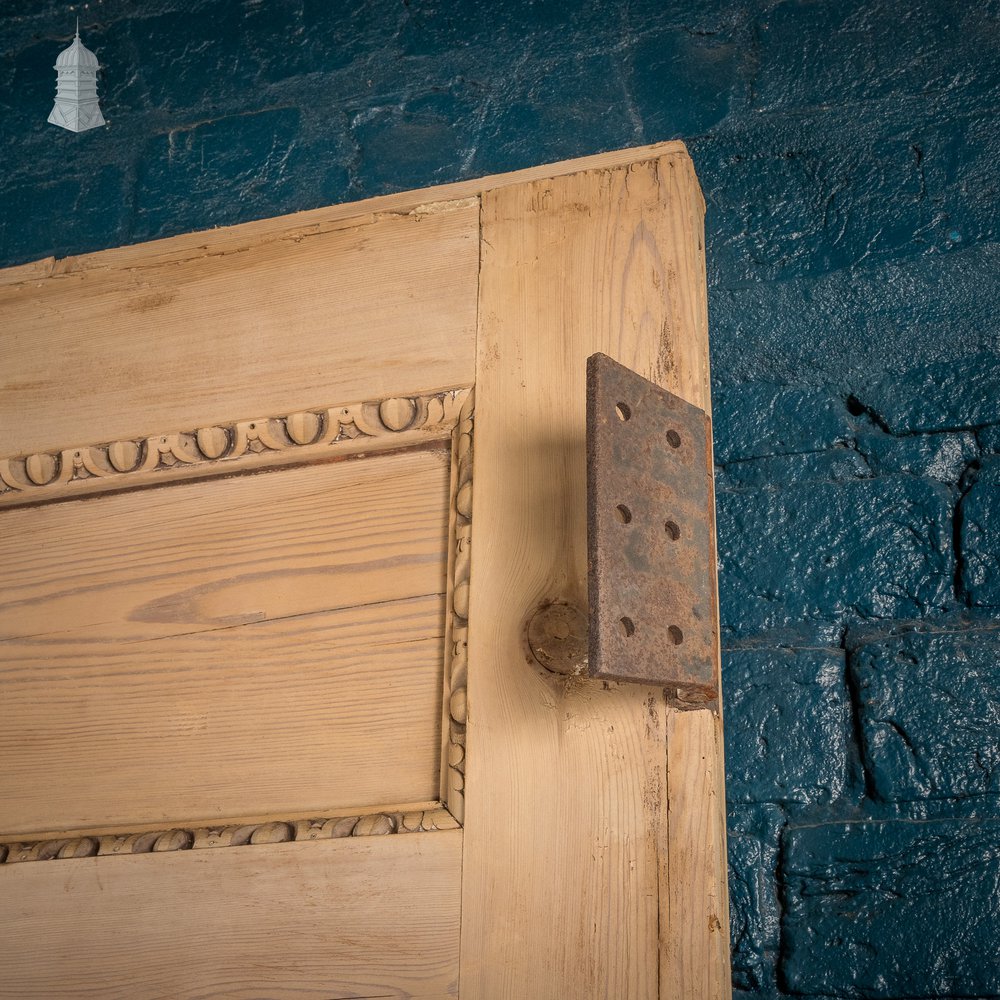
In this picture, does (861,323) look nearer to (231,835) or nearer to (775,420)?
(775,420)

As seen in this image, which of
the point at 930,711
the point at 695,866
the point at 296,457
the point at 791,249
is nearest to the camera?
the point at 695,866

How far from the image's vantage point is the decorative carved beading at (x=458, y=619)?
3.09ft

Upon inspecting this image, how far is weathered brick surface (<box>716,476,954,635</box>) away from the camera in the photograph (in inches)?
50.0

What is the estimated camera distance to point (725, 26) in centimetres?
162

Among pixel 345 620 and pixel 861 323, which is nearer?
pixel 345 620

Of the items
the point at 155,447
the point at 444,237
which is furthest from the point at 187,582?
the point at 444,237

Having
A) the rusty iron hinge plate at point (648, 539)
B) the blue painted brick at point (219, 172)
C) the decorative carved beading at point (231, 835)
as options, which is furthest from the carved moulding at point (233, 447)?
the blue painted brick at point (219, 172)

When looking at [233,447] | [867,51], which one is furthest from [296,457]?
[867,51]

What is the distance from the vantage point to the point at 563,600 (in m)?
0.95

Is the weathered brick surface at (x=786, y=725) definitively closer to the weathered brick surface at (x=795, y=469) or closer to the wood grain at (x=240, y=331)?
the weathered brick surface at (x=795, y=469)

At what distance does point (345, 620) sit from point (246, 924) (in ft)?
0.88

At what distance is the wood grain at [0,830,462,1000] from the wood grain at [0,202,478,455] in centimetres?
43

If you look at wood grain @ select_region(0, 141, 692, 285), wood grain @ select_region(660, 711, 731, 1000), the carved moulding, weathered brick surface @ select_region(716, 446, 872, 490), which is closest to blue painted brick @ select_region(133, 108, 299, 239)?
wood grain @ select_region(0, 141, 692, 285)

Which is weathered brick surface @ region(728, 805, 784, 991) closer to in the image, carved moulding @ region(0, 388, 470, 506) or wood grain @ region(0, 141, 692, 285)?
carved moulding @ region(0, 388, 470, 506)
